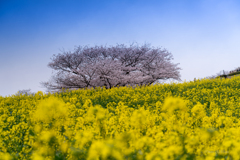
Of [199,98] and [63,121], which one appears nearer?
[63,121]

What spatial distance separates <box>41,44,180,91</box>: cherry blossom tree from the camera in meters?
22.6

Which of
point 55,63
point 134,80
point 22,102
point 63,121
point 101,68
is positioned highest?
point 55,63

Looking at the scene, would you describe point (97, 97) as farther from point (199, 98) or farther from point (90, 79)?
point (90, 79)

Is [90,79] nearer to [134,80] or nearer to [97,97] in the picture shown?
[134,80]

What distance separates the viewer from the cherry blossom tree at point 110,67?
74.2 ft

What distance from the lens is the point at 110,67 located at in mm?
22234

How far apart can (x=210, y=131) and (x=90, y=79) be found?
21.3 m

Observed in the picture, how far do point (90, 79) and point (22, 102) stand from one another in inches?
544

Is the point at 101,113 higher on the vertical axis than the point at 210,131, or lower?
higher

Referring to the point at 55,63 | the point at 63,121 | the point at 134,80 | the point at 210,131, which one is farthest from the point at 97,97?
the point at 55,63

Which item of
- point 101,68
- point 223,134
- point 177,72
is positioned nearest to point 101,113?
point 223,134

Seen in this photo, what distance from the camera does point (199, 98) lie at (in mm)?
9625

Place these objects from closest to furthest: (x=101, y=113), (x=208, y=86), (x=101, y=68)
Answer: (x=101, y=113) → (x=208, y=86) → (x=101, y=68)

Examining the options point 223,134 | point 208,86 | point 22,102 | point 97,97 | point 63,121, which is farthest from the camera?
point 208,86
